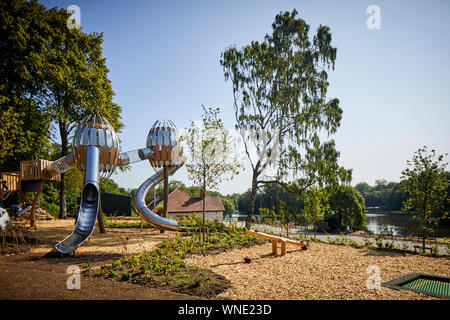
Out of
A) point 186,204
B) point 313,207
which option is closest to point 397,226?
point 186,204

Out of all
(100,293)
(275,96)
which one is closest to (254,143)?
(275,96)

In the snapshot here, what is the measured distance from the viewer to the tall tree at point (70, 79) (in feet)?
70.6

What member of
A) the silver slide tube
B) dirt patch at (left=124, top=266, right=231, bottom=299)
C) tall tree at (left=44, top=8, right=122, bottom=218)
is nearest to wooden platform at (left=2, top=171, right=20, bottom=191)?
the silver slide tube

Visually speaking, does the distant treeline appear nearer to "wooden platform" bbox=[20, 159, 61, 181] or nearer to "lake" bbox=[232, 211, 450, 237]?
"lake" bbox=[232, 211, 450, 237]

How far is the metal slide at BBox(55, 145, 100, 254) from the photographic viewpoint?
11.0 m

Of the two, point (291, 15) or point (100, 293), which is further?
point (291, 15)

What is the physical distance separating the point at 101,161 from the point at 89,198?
1.92m

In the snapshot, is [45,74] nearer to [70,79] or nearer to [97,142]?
[70,79]

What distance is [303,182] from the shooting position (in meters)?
20.3

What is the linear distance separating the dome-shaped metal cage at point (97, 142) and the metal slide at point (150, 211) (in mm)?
2400

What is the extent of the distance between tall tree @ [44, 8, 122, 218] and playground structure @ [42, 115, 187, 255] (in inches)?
329

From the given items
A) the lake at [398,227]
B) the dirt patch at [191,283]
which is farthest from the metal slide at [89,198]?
the lake at [398,227]

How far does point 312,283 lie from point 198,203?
103 feet
